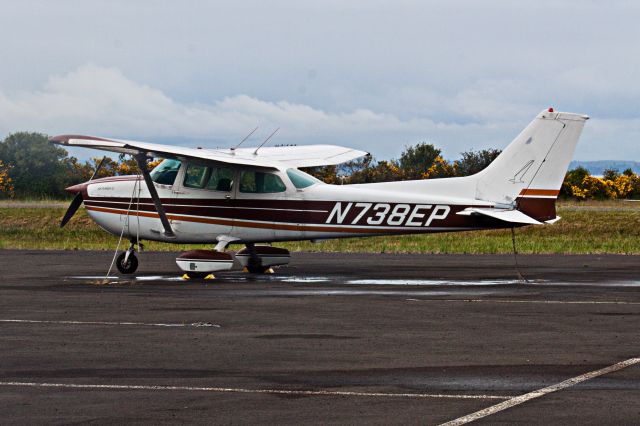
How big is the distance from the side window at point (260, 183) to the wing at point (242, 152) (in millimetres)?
270

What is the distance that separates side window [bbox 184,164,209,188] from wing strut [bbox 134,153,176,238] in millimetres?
791

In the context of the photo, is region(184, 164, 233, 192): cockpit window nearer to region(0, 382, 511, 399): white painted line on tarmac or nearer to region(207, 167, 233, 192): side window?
region(207, 167, 233, 192): side window

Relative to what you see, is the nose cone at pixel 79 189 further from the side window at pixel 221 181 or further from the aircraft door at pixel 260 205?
the aircraft door at pixel 260 205

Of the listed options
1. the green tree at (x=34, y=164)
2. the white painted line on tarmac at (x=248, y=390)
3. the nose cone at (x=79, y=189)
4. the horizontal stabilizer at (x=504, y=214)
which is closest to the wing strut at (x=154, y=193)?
the nose cone at (x=79, y=189)

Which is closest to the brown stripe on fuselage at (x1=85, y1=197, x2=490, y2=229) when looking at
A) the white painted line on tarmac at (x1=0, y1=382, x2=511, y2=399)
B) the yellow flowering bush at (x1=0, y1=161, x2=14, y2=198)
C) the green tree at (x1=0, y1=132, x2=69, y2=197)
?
the white painted line on tarmac at (x1=0, y1=382, x2=511, y2=399)

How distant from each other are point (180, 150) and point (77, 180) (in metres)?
51.4

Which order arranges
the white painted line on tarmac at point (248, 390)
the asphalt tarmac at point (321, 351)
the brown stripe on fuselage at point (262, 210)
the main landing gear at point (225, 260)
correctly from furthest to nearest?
the brown stripe on fuselage at point (262, 210), the main landing gear at point (225, 260), the white painted line on tarmac at point (248, 390), the asphalt tarmac at point (321, 351)

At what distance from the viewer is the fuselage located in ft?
75.7

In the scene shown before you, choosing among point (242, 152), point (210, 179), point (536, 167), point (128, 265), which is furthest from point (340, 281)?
point (242, 152)

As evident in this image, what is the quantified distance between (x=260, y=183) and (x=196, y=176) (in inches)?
57.6

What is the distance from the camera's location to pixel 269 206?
23.9 m

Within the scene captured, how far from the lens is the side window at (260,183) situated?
2397 cm

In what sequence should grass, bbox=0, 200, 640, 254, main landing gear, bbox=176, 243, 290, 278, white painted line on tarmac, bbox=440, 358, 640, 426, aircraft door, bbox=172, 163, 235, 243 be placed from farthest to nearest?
grass, bbox=0, 200, 640, 254, aircraft door, bbox=172, 163, 235, 243, main landing gear, bbox=176, 243, 290, 278, white painted line on tarmac, bbox=440, 358, 640, 426

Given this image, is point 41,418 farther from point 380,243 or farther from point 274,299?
point 380,243
